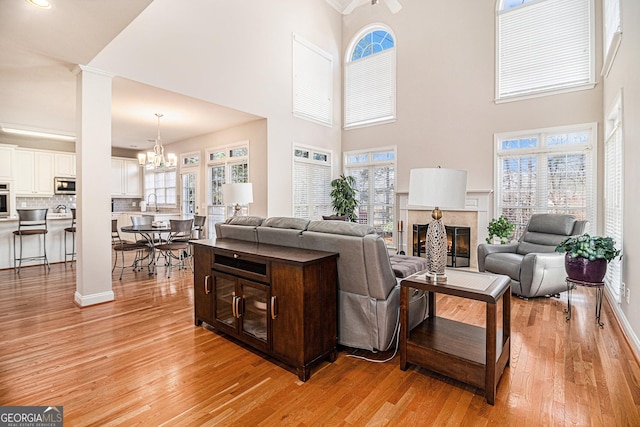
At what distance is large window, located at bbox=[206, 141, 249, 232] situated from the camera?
6441 mm

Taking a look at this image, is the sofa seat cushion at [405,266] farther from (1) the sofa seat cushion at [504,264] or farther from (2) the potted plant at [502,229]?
(2) the potted plant at [502,229]

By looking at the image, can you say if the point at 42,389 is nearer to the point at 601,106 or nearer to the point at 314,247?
the point at 314,247

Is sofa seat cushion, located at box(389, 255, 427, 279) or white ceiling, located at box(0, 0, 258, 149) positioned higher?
white ceiling, located at box(0, 0, 258, 149)

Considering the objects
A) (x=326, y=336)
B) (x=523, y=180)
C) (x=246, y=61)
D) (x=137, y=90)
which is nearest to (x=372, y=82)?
(x=246, y=61)

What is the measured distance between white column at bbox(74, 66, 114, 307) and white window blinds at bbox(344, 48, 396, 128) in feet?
16.6

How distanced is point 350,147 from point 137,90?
4494 millimetres

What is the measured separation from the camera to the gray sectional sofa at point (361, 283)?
2.34 m

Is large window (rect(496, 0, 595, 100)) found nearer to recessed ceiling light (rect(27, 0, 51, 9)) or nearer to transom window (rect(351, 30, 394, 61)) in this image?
transom window (rect(351, 30, 394, 61))

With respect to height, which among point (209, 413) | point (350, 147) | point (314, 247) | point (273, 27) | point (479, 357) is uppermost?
point (273, 27)

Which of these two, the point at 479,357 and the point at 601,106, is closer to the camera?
the point at 479,357

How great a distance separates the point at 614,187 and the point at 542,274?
53.3 inches

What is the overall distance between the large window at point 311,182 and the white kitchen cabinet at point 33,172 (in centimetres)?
618

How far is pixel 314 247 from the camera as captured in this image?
260 centimetres

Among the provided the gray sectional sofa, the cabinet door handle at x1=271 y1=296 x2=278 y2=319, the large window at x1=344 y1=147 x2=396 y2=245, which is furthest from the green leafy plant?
the large window at x1=344 y1=147 x2=396 y2=245
